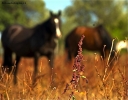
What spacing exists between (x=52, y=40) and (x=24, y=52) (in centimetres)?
91

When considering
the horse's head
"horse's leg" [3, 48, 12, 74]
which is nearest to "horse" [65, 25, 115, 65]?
"horse's leg" [3, 48, 12, 74]

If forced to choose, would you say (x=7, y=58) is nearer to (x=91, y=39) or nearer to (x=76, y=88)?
(x=91, y=39)

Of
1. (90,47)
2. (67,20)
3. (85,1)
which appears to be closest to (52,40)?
(90,47)

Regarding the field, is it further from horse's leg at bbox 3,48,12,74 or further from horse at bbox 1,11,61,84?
→ horse's leg at bbox 3,48,12,74

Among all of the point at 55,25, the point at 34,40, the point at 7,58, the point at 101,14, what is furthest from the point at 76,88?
the point at 101,14

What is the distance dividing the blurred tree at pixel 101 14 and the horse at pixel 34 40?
29.1 m

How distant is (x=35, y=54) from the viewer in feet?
28.3

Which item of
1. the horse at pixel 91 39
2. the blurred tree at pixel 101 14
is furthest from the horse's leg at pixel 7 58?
the blurred tree at pixel 101 14

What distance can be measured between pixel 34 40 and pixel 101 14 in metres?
32.3

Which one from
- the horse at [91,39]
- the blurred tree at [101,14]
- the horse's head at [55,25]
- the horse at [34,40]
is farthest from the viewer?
the blurred tree at [101,14]

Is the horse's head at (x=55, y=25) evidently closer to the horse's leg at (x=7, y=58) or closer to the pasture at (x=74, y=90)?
the pasture at (x=74, y=90)

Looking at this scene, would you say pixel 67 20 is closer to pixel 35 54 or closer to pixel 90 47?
pixel 90 47

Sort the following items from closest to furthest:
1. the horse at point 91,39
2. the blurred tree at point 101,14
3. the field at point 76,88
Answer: the field at point 76,88 → the horse at point 91,39 → the blurred tree at point 101,14

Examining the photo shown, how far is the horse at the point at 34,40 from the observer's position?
8375 mm
